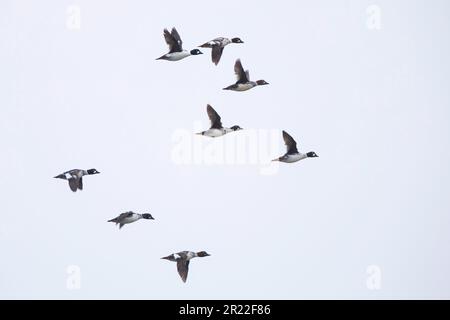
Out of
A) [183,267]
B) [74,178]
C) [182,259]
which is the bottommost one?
[183,267]

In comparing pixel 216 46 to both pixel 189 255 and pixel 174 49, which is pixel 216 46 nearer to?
pixel 174 49

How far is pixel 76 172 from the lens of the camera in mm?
33469

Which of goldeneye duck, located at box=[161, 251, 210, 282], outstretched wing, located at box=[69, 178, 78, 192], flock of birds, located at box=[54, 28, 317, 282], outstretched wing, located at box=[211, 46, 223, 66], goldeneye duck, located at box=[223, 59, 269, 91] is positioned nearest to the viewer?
outstretched wing, located at box=[211, 46, 223, 66]

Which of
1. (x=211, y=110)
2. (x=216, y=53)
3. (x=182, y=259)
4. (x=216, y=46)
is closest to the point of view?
(x=211, y=110)

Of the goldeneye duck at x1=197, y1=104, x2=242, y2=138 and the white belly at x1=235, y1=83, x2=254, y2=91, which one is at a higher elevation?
the white belly at x1=235, y1=83, x2=254, y2=91

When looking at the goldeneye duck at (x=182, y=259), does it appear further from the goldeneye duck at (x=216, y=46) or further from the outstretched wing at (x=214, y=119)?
the goldeneye duck at (x=216, y=46)

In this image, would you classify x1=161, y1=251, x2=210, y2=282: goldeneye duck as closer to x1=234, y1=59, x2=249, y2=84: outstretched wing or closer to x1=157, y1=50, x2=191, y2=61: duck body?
x1=234, y1=59, x2=249, y2=84: outstretched wing

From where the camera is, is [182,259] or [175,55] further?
[182,259]

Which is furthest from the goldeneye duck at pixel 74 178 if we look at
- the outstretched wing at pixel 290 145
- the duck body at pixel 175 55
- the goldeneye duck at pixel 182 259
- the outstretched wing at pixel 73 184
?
the outstretched wing at pixel 290 145

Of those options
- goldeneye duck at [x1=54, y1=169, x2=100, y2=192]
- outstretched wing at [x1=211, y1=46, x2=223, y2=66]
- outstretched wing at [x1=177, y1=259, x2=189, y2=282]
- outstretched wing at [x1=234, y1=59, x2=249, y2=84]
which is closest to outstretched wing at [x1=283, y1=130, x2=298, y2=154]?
outstretched wing at [x1=234, y1=59, x2=249, y2=84]

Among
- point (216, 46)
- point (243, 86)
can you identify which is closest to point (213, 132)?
point (243, 86)

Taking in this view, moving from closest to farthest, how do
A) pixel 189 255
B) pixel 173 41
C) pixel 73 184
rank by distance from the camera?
1. pixel 173 41
2. pixel 189 255
3. pixel 73 184
